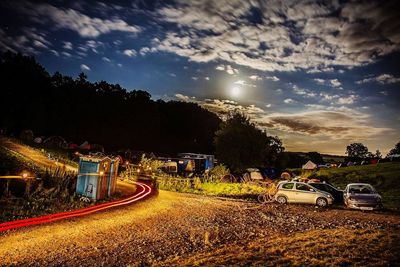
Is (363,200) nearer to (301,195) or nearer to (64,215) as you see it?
(301,195)

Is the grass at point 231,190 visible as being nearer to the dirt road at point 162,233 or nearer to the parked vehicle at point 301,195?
the parked vehicle at point 301,195

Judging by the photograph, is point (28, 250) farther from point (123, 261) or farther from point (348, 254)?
point (348, 254)

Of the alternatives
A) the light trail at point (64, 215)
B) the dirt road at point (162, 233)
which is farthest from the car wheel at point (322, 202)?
the light trail at point (64, 215)

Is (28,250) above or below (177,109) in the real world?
below

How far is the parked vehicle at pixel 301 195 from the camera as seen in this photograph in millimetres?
20266

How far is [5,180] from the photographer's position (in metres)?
13.8

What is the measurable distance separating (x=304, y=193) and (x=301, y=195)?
257mm

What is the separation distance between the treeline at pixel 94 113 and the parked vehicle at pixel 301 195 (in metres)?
58.8

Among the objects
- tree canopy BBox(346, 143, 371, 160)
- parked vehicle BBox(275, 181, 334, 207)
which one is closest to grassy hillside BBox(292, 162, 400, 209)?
parked vehicle BBox(275, 181, 334, 207)

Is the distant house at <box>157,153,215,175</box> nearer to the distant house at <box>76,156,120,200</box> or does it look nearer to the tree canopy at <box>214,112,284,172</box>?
the tree canopy at <box>214,112,284,172</box>

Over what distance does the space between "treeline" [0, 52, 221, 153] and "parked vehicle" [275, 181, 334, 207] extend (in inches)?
2313

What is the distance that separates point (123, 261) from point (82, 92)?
9137 centimetres

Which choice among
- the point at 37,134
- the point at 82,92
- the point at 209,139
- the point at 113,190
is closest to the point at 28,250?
the point at 113,190

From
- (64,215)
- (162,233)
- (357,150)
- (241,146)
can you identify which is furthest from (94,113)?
(357,150)
